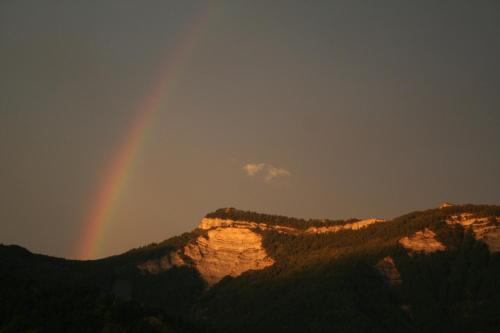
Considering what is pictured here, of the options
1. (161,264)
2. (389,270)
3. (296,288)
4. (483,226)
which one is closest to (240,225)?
(161,264)

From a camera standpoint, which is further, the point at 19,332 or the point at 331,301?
the point at 331,301

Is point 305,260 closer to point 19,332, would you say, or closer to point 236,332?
point 236,332

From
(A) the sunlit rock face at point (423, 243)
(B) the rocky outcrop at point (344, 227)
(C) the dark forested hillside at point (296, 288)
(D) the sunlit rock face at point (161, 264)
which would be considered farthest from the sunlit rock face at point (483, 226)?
(D) the sunlit rock face at point (161, 264)

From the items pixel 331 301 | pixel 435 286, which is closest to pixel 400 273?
pixel 435 286

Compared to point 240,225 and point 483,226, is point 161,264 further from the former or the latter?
point 483,226

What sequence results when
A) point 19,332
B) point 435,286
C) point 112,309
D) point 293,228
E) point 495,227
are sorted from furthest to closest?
point 293,228
point 495,227
point 435,286
point 112,309
point 19,332

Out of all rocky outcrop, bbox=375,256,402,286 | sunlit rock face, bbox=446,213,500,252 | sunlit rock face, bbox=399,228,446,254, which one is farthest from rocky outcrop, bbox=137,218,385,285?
rocky outcrop, bbox=375,256,402,286
